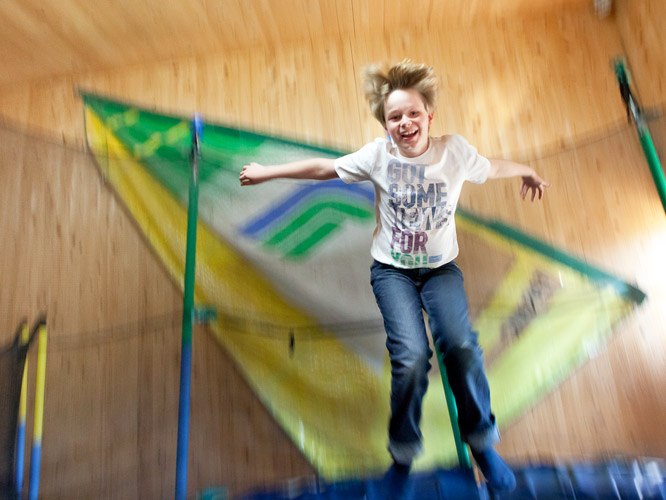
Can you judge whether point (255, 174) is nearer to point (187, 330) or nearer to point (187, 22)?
point (187, 330)

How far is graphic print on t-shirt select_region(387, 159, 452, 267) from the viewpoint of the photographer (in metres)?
1.32

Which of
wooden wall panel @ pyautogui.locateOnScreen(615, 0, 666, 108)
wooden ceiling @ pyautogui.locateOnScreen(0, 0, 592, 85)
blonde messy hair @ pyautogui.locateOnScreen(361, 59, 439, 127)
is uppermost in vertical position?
wooden ceiling @ pyautogui.locateOnScreen(0, 0, 592, 85)

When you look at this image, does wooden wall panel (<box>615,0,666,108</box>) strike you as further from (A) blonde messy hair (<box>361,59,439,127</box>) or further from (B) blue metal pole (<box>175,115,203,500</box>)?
(B) blue metal pole (<box>175,115,203,500</box>)

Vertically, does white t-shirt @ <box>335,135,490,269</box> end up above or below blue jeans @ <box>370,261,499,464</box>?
above

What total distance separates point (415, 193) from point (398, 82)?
1.11ft

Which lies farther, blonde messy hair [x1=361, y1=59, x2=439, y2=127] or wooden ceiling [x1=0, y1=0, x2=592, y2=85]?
wooden ceiling [x1=0, y1=0, x2=592, y2=85]

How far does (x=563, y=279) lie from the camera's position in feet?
5.43

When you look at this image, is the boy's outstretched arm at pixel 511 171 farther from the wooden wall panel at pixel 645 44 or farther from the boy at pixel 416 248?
the wooden wall panel at pixel 645 44

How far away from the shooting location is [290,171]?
138 centimetres

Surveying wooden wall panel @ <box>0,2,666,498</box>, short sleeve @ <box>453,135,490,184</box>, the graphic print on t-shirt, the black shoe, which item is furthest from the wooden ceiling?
the black shoe

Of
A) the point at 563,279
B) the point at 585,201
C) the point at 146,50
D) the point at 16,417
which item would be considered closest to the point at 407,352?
the point at 563,279

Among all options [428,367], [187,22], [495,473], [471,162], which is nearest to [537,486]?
[495,473]

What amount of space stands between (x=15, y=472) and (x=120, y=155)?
1.05 meters

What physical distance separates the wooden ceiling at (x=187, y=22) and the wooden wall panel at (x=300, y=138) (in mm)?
57
